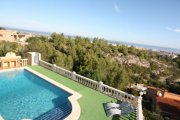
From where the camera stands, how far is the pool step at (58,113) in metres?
8.05

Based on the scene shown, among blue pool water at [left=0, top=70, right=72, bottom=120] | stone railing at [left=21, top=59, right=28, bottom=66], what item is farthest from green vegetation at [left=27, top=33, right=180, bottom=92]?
blue pool water at [left=0, top=70, right=72, bottom=120]

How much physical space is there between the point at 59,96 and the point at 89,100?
79.2 inches

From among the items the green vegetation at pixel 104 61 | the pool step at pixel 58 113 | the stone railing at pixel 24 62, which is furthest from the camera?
the green vegetation at pixel 104 61

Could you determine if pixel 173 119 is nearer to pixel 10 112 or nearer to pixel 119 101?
pixel 119 101

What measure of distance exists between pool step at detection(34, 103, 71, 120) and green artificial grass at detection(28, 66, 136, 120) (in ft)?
2.36

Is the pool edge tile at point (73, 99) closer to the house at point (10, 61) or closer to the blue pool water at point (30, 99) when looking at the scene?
the blue pool water at point (30, 99)

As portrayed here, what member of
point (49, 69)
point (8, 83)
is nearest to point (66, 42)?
point (49, 69)

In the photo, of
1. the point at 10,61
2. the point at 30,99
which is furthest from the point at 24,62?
the point at 30,99

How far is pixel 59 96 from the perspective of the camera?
34.0 feet

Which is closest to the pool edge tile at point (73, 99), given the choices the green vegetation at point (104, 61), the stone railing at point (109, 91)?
the stone railing at point (109, 91)

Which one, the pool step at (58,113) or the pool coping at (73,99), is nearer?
the pool coping at (73,99)

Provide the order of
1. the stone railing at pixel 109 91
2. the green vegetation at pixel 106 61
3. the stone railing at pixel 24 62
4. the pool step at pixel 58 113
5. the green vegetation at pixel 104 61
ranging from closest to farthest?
the pool step at pixel 58 113 → the stone railing at pixel 109 91 → the stone railing at pixel 24 62 → the green vegetation at pixel 106 61 → the green vegetation at pixel 104 61

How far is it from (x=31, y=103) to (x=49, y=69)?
5399 mm

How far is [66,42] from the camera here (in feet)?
128
